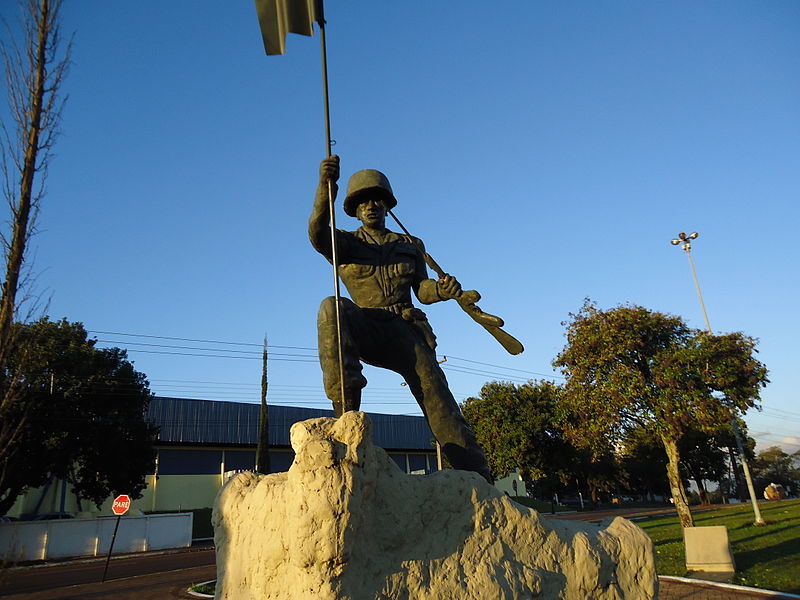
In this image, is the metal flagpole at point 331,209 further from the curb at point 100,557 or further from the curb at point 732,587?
the curb at point 100,557

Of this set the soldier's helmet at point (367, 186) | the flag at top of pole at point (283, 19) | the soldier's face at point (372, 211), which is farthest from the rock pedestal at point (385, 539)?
the flag at top of pole at point (283, 19)

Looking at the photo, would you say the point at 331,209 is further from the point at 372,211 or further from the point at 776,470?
the point at 776,470

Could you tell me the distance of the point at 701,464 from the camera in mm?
41469

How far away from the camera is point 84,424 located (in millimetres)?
22078

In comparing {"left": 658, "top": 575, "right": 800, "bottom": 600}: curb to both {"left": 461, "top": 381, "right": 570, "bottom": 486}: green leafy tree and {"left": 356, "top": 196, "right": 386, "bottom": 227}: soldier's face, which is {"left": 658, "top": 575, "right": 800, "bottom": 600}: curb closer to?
{"left": 356, "top": 196, "right": 386, "bottom": 227}: soldier's face

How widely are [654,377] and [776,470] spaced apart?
2777 inches

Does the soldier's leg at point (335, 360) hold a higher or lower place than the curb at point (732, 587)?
higher

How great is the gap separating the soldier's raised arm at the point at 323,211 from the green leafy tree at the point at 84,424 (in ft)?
64.5

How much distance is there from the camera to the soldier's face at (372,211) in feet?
15.0

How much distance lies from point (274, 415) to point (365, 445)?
31135 millimetres

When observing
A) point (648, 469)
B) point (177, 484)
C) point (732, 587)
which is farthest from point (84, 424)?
point (648, 469)

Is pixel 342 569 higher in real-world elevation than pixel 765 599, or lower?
higher

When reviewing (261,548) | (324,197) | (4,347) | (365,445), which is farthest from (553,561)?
(4,347)

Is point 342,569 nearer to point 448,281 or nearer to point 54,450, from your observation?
point 448,281
